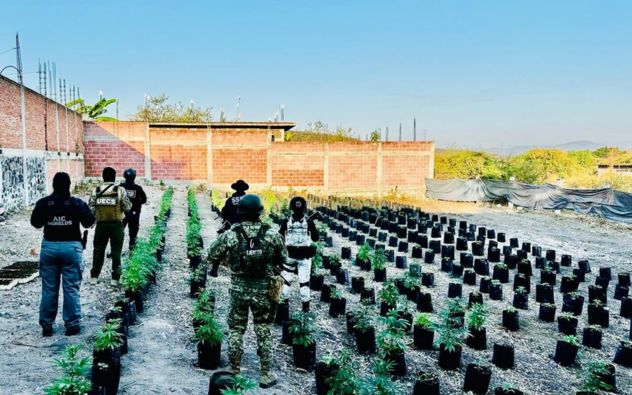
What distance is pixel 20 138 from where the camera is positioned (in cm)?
1446

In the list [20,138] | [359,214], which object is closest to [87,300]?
[20,138]

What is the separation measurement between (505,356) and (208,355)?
343 cm

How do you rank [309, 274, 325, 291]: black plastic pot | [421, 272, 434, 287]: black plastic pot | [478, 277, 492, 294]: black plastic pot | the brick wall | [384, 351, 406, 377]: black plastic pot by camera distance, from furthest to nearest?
the brick wall < [421, 272, 434, 287]: black plastic pot < [478, 277, 492, 294]: black plastic pot < [309, 274, 325, 291]: black plastic pot < [384, 351, 406, 377]: black plastic pot

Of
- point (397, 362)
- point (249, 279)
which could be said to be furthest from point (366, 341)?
point (249, 279)

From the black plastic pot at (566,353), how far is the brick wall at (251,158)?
2043cm

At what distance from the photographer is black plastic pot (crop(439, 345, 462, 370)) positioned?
536 centimetres

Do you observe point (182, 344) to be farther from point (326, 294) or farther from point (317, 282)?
point (317, 282)

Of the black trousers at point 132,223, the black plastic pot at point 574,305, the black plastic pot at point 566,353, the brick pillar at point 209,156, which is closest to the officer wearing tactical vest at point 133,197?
the black trousers at point 132,223

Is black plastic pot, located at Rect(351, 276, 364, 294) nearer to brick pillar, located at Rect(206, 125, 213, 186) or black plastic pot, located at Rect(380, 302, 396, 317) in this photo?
black plastic pot, located at Rect(380, 302, 396, 317)

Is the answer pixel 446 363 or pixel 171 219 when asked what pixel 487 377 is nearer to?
pixel 446 363

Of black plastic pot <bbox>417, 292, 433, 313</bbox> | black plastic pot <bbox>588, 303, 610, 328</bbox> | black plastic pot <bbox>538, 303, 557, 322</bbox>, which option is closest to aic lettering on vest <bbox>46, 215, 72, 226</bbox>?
black plastic pot <bbox>417, 292, 433, 313</bbox>

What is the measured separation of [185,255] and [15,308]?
168 inches

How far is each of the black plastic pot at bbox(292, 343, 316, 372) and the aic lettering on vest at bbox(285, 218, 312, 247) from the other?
1547 mm

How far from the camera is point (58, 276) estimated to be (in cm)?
486
